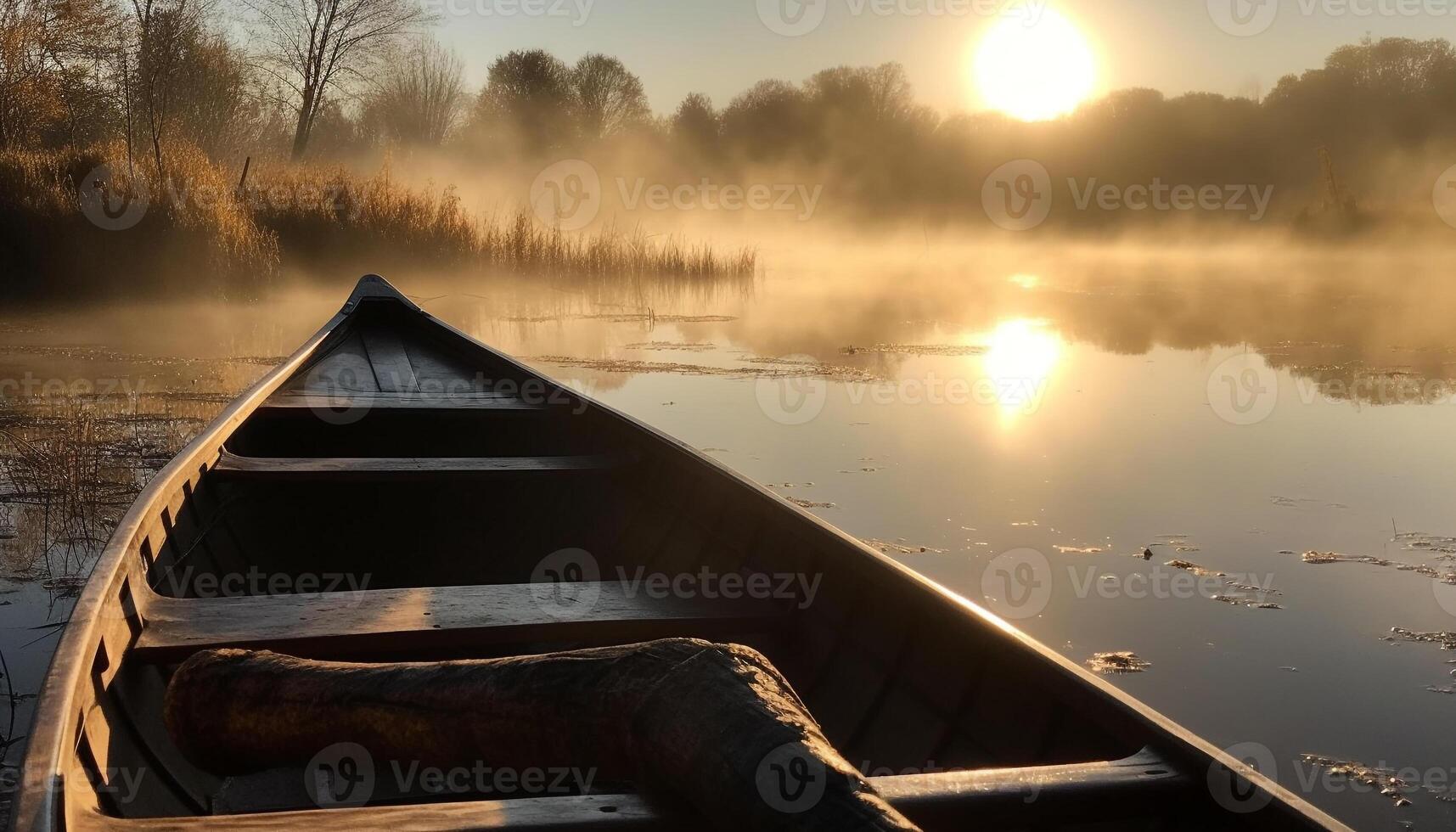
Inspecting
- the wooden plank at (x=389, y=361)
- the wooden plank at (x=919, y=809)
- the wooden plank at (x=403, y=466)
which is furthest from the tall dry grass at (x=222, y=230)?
the wooden plank at (x=919, y=809)

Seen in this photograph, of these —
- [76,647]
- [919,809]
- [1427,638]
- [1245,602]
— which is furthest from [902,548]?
[76,647]

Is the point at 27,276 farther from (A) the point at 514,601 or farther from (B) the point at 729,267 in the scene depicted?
(A) the point at 514,601

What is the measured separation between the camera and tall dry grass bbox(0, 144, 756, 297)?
1034 cm

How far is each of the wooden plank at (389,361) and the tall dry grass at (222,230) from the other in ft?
18.4

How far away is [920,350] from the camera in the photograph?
9680mm

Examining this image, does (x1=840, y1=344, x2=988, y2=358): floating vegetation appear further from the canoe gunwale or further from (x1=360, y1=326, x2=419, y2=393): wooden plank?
the canoe gunwale

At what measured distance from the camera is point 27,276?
10.4m

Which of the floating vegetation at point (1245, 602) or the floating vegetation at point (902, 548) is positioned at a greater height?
the floating vegetation at point (1245, 602)

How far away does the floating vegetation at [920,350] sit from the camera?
9453 mm

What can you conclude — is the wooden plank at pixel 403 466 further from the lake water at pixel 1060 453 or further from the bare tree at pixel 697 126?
the bare tree at pixel 697 126

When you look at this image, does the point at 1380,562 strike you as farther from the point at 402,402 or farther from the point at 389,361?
the point at 389,361

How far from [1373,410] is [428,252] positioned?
10.6 m

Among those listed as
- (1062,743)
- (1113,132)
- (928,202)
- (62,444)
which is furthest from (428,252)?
(1113,132)

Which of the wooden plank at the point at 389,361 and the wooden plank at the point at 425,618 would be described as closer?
the wooden plank at the point at 425,618
